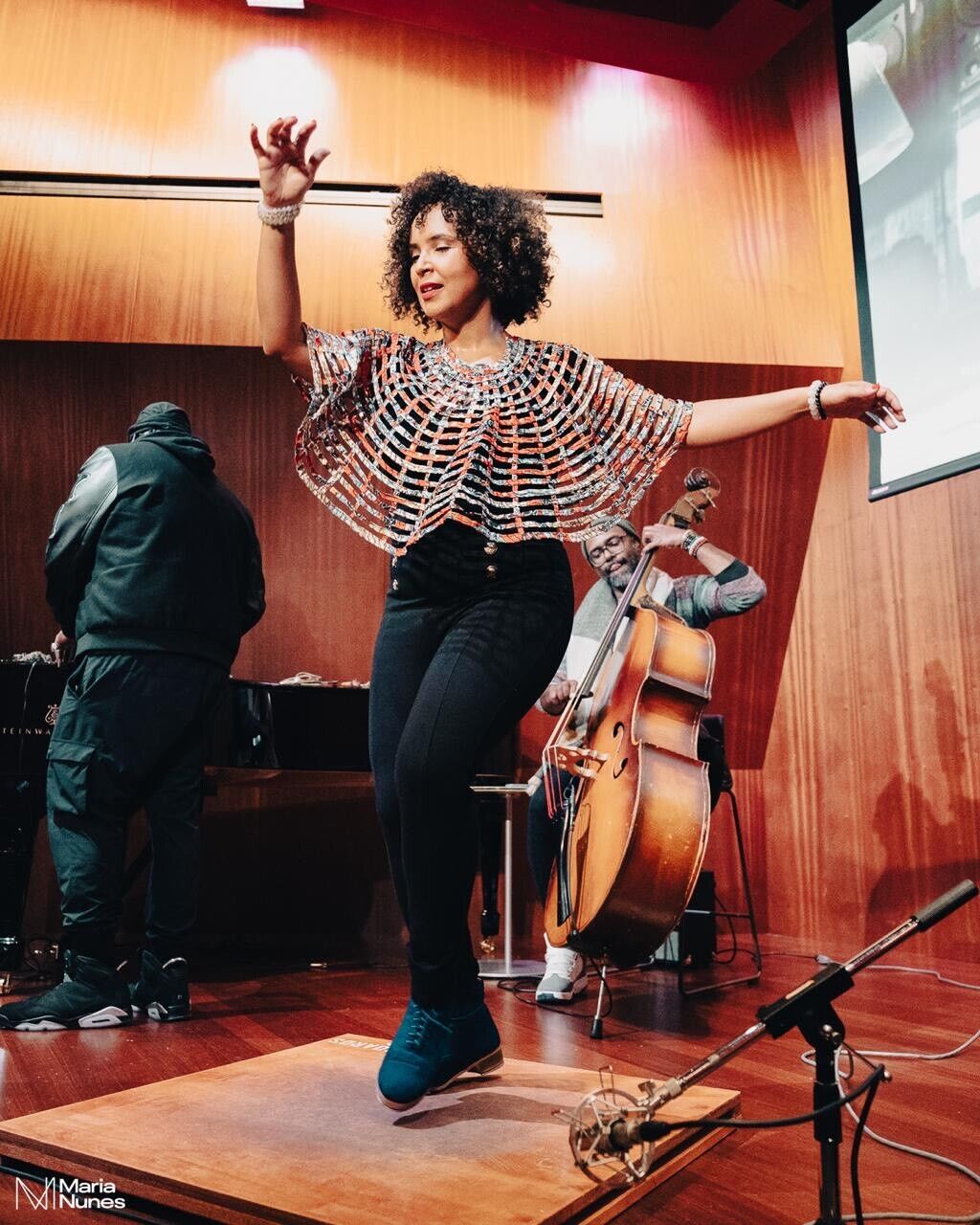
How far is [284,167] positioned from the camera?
1605 millimetres

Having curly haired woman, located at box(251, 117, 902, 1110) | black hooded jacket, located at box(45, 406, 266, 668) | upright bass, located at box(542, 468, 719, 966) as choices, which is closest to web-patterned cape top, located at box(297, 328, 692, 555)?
curly haired woman, located at box(251, 117, 902, 1110)

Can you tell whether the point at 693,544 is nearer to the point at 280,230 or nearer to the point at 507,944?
the point at 507,944

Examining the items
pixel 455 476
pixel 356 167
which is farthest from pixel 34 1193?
pixel 356 167

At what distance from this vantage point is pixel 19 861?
10.6 ft

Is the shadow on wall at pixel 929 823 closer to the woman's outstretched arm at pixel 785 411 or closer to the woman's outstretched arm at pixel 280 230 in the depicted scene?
the woman's outstretched arm at pixel 785 411

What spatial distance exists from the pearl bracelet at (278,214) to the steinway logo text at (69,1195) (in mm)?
1348

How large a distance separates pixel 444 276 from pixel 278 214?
12.2 inches

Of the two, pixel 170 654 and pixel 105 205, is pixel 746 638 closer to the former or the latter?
pixel 170 654

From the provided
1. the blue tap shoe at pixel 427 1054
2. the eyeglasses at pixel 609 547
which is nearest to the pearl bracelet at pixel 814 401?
the blue tap shoe at pixel 427 1054

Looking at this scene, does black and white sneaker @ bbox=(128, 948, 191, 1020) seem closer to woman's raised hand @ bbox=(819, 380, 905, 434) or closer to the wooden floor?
the wooden floor

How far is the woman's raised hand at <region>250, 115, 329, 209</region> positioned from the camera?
5.18 feet

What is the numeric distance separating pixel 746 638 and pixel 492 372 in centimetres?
307

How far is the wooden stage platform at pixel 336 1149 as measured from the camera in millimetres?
1256

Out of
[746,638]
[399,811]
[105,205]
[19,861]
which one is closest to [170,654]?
[19,861]
